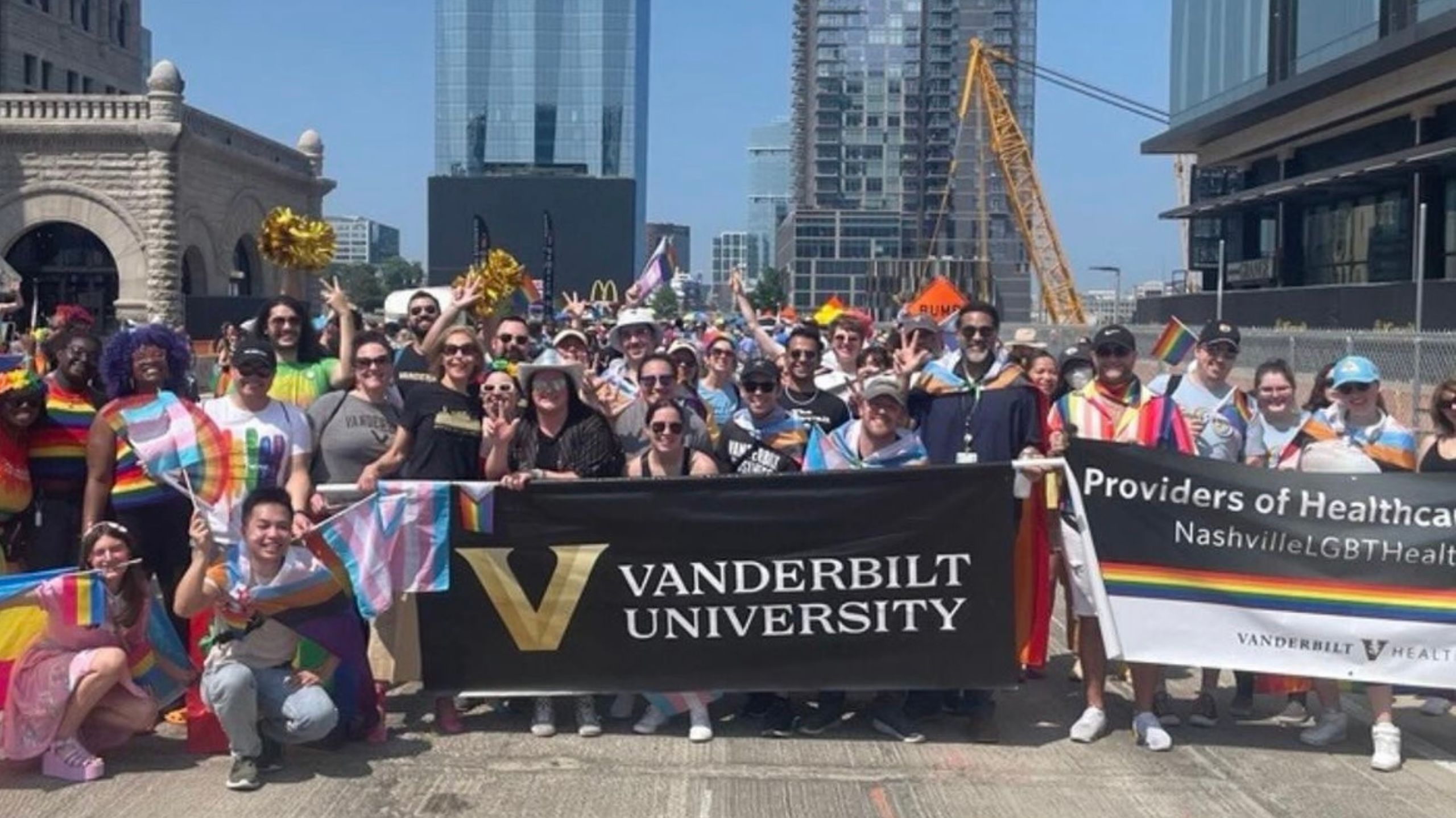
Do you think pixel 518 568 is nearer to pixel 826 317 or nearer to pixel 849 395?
pixel 849 395

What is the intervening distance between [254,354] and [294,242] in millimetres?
5010

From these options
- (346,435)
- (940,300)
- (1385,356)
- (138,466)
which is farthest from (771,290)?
(138,466)

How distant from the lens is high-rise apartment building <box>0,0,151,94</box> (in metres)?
52.2

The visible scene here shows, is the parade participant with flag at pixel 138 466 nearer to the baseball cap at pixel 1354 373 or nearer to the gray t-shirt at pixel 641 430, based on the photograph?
the gray t-shirt at pixel 641 430

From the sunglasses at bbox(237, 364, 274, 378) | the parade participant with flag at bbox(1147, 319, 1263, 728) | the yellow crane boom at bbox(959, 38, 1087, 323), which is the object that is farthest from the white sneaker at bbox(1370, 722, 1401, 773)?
the yellow crane boom at bbox(959, 38, 1087, 323)

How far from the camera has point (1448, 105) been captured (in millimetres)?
33281

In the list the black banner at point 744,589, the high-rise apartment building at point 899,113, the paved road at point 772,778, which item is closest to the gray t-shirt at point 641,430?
the black banner at point 744,589

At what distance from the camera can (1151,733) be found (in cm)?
666

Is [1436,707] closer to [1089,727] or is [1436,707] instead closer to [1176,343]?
[1089,727]

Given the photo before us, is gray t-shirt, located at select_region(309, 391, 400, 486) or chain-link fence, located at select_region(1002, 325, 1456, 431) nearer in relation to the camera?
gray t-shirt, located at select_region(309, 391, 400, 486)

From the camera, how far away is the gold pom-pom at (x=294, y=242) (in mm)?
11250

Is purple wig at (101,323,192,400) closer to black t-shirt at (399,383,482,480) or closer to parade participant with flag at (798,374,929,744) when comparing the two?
black t-shirt at (399,383,482,480)

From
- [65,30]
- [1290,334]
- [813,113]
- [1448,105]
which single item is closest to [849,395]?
[1290,334]

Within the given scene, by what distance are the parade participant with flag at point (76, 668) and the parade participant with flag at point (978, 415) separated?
11.6 ft
